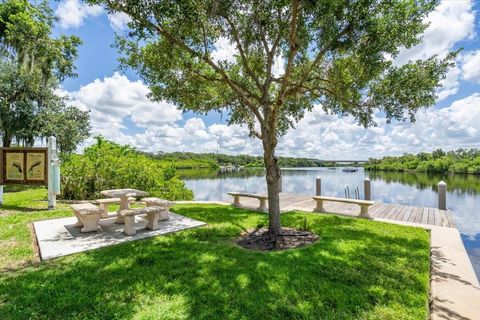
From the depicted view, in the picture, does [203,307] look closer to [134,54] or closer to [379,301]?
[379,301]

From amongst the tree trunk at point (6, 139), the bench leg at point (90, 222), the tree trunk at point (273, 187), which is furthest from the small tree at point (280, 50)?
the tree trunk at point (6, 139)

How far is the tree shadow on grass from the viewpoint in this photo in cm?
294

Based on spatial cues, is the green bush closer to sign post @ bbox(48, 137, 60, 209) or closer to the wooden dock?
sign post @ bbox(48, 137, 60, 209)

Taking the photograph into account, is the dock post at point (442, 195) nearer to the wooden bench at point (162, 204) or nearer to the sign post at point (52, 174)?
the wooden bench at point (162, 204)

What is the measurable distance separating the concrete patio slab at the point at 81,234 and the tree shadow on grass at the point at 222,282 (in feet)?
1.37

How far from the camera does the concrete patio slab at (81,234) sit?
15.9 feet

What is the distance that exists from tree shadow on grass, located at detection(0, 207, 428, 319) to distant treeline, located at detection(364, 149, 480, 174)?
5892cm

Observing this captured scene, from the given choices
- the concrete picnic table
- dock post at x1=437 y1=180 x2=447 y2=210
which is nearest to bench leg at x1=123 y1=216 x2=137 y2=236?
the concrete picnic table

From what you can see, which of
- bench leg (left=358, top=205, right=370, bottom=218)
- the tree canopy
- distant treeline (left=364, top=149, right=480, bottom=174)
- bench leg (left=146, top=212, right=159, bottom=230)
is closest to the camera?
bench leg (left=146, top=212, right=159, bottom=230)

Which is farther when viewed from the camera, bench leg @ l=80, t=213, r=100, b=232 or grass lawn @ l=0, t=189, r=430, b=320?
bench leg @ l=80, t=213, r=100, b=232

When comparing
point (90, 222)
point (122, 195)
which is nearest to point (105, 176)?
point (122, 195)

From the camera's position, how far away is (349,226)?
6762 millimetres

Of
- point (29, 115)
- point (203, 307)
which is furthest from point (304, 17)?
point (29, 115)

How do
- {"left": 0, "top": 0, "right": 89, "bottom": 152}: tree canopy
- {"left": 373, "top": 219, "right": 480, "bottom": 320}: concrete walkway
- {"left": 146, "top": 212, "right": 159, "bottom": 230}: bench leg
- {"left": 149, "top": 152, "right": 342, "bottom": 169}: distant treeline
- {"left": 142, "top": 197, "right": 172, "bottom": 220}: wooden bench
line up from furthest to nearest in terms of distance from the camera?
{"left": 149, "top": 152, "right": 342, "bottom": 169}: distant treeline, {"left": 0, "top": 0, "right": 89, "bottom": 152}: tree canopy, {"left": 142, "top": 197, "right": 172, "bottom": 220}: wooden bench, {"left": 146, "top": 212, "right": 159, "bottom": 230}: bench leg, {"left": 373, "top": 219, "right": 480, "bottom": 320}: concrete walkway
